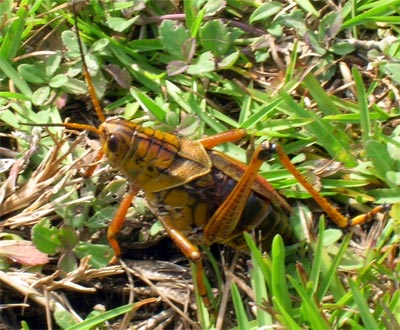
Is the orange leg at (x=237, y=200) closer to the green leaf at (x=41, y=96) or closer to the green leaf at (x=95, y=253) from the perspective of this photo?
the green leaf at (x=95, y=253)

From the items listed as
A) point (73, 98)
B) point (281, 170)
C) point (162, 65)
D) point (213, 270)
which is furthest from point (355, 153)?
point (73, 98)

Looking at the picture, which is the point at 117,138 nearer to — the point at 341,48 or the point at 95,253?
the point at 95,253

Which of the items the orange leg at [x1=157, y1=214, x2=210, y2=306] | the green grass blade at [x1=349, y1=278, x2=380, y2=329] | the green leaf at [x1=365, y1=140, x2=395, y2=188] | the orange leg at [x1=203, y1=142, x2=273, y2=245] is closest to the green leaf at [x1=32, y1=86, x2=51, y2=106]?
the orange leg at [x1=157, y1=214, x2=210, y2=306]

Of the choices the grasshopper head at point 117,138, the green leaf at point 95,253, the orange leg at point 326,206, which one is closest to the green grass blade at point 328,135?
the orange leg at point 326,206

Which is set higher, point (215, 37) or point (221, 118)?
point (215, 37)

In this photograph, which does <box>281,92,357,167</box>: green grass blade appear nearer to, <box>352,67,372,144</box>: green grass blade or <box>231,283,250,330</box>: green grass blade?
<box>352,67,372,144</box>: green grass blade

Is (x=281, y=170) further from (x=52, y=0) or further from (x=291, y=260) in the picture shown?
(x=52, y=0)

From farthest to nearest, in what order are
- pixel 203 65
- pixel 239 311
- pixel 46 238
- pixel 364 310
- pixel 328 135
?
1. pixel 203 65
2. pixel 328 135
3. pixel 46 238
4. pixel 239 311
5. pixel 364 310

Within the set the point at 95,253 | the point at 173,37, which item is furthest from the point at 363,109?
the point at 95,253

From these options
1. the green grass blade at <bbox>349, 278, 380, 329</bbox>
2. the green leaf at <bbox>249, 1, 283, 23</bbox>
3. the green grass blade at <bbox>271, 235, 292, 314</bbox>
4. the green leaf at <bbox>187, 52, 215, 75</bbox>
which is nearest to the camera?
the green grass blade at <bbox>349, 278, 380, 329</bbox>
